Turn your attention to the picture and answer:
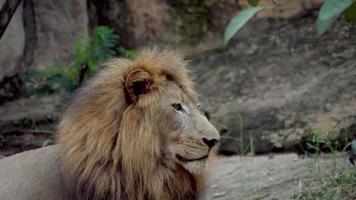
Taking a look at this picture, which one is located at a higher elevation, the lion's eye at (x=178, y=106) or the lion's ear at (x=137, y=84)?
the lion's ear at (x=137, y=84)

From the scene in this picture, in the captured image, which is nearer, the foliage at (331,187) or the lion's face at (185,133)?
the lion's face at (185,133)

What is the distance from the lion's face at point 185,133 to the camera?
350cm

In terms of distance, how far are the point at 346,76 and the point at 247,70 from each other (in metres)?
0.83

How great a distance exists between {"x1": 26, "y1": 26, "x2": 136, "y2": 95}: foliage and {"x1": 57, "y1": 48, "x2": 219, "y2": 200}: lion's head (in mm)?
2303

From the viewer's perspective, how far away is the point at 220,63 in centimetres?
679

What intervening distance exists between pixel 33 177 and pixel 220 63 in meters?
3.17

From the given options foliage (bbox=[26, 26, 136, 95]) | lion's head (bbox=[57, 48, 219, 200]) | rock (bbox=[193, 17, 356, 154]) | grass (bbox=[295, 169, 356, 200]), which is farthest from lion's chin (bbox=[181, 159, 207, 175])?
foliage (bbox=[26, 26, 136, 95])

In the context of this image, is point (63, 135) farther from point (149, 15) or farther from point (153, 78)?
point (149, 15)

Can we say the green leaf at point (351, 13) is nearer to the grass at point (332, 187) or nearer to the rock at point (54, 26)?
the grass at point (332, 187)

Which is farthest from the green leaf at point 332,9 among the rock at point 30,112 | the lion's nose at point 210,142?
the rock at point 30,112

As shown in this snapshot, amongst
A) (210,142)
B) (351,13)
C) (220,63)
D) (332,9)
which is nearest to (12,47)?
(220,63)

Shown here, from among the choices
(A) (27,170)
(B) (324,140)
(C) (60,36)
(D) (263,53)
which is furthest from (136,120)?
(C) (60,36)

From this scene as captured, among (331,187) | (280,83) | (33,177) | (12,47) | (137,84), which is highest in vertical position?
(12,47)

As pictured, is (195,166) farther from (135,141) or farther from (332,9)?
(332,9)
